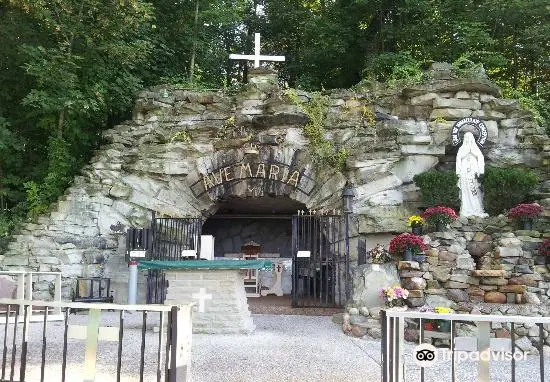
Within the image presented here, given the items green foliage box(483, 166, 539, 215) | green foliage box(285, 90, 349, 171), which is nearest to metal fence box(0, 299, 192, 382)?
green foliage box(285, 90, 349, 171)

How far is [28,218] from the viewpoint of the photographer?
39.0 feet

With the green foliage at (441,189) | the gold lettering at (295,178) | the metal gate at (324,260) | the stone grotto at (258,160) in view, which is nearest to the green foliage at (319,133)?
the stone grotto at (258,160)

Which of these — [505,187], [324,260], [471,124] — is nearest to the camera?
[505,187]

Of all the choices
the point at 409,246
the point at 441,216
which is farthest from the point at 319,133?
the point at 409,246

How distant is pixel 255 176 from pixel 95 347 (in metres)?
8.56

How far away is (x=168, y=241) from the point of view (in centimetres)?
1159

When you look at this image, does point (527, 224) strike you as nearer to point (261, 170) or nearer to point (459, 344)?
point (261, 170)

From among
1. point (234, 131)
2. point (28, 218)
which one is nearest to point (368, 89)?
point (234, 131)

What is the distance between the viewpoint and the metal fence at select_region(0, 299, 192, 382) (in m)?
3.91

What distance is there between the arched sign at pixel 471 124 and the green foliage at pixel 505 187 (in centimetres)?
81

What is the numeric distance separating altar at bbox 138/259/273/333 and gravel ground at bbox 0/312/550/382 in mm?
222

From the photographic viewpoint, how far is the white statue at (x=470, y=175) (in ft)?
35.1

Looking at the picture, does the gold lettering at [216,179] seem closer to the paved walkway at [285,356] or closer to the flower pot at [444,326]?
the paved walkway at [285,356]

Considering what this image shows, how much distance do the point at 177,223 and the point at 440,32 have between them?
1035 centimetres
